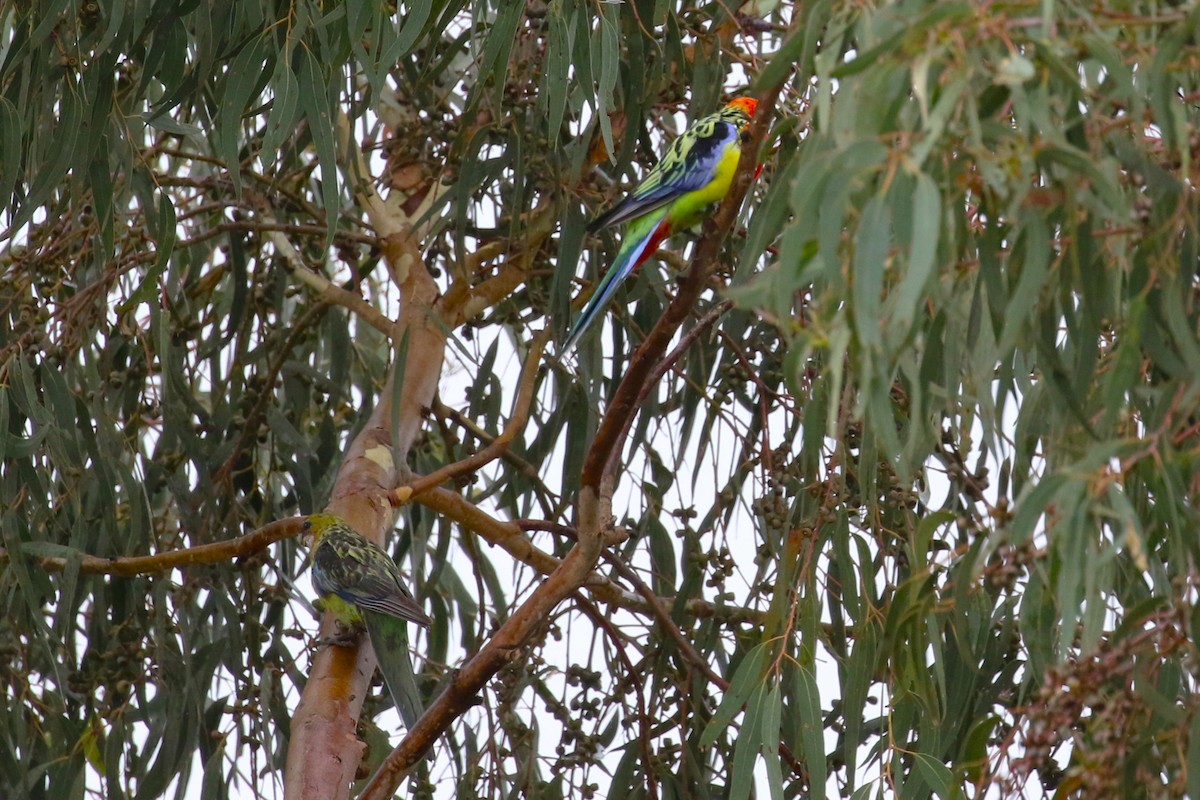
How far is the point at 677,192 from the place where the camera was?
9.89 feet

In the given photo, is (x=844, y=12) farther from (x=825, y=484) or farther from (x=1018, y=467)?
(x=825, y=484)

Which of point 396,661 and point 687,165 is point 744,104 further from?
point 396,661

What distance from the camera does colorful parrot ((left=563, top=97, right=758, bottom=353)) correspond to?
2.89 m

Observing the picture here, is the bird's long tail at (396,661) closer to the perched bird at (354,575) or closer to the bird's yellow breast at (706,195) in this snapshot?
the perched bird at (354,575)

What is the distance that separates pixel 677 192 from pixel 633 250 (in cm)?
15

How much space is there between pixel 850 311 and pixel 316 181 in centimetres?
280

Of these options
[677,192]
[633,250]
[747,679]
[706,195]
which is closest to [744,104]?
[706,195]

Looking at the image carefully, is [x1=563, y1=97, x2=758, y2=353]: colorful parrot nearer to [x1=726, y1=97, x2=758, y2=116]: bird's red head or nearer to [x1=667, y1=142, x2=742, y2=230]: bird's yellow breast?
[x1=667, y1=142, x2=742, y2=230]: bird's yellow breast

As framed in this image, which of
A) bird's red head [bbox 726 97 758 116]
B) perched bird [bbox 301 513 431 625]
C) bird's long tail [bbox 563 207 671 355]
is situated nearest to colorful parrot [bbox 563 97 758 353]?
bird's long tail [bbox 563 207 671 355]

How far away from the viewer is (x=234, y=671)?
315cm

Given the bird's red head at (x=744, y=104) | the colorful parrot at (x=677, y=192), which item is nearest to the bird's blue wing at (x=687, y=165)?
the colorful parrot at (x=677, y=192)

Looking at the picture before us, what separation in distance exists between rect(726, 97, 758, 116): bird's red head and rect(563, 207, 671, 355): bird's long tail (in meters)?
0.43

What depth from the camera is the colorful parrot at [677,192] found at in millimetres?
2887

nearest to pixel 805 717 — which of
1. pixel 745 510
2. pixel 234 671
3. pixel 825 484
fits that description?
pixel 825 484
